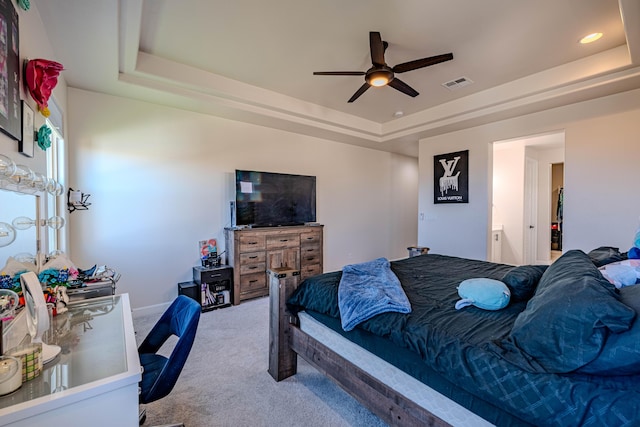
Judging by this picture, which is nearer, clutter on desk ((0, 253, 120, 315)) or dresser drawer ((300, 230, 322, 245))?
clutter on desk ((0, 253, 120, 315))

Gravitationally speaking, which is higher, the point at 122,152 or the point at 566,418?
the point at 122,152

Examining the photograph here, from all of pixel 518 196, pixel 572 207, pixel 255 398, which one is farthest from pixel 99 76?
pixel 518 196

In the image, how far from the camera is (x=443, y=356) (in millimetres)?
1264

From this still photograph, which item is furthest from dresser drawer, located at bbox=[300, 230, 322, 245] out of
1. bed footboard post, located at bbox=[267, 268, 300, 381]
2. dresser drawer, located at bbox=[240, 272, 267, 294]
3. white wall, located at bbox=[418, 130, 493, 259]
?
bed footboard post, located at bbox=[267, 268, 300, 381]

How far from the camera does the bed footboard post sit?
2.13 meters

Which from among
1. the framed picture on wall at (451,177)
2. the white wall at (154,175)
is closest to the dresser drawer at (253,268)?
the white wall at (154,175)

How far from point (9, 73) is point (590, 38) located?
14.3ft

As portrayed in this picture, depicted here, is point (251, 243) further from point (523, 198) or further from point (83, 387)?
point (523, 198)

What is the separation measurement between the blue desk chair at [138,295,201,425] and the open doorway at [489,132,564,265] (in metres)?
5.43

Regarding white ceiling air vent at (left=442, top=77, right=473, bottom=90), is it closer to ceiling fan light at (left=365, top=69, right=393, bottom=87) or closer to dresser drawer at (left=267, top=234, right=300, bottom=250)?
ceiling fan light at (left=365, top=69, right=393, bottom=87)

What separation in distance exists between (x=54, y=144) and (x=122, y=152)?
63cm

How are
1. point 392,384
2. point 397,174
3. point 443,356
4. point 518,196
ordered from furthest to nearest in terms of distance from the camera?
point 397,174
point 518,196
point 392,384
point 443,356

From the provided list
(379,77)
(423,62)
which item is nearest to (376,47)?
(379,77)

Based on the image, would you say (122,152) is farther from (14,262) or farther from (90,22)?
(14,262)
